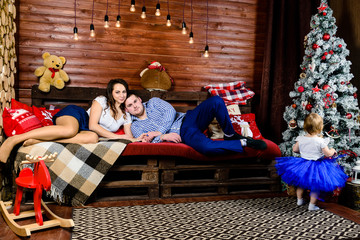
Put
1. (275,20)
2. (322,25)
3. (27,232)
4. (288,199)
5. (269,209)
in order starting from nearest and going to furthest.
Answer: (27,232), (269,209), (288,199), (322,25), (275,20)

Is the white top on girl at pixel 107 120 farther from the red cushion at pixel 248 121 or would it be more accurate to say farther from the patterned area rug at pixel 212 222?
the red cushion at pixel 248 121

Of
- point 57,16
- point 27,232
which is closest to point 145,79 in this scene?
point 57,16

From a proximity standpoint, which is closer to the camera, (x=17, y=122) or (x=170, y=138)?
(x=17, y=122)

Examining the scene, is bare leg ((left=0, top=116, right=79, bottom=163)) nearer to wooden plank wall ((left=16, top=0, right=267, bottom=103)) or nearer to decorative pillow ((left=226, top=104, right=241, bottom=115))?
wooden plank wall ((left=16, top=0, right=267, bottom=103))

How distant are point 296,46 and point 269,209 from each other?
2.08 meters

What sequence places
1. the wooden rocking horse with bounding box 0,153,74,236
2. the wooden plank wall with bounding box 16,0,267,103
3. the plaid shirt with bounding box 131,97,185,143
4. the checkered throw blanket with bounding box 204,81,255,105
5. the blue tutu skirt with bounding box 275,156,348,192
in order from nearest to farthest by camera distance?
the wooden rocking horse with bounding box 0,153,74,236 → the blue tutu skirt with bounding box 275,156,348,192 → the plaid shirt with bounding box 131,97,185,143 → the wooden plank wall with bounding box 16,0,267,103 → the checkered throw blanket with bounding box 204,81,255,105

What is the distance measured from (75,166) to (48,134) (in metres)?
0.35

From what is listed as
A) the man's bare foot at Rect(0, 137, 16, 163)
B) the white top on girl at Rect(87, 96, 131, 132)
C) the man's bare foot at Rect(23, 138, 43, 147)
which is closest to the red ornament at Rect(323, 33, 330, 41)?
the white top on girl at Rect(87, 96, 131, 132)

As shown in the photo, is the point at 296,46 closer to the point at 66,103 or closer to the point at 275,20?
the point at 275,20

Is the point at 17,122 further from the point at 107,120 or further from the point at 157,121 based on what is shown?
the point at 157,121

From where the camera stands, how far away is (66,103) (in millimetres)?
3539

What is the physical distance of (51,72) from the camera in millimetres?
3453

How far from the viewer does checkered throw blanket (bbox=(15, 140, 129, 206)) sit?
2422mm

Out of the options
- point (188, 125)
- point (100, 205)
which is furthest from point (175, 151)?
point (100, 205)
